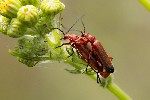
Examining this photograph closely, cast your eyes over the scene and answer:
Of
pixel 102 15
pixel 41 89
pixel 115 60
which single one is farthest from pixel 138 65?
pixel 41 89

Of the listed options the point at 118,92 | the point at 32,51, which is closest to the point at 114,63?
the point at 118,92

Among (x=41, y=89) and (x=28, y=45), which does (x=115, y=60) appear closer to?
(x=41, y=89)

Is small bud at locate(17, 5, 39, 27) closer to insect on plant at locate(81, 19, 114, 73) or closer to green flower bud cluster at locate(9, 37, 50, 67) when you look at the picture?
green flower bud cluster at locate(9, 37, 50, 67)

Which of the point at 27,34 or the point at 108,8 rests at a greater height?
the point at 108,8

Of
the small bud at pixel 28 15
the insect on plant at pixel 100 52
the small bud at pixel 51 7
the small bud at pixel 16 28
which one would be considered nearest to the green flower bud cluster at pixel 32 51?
the small bud at pixel 16 28

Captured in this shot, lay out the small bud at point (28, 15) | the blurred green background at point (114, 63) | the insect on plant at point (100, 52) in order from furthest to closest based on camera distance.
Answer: the blurred green background at point (114, 63) < the insect on plant at point (100, 52) < the small bud at point (28, 15)

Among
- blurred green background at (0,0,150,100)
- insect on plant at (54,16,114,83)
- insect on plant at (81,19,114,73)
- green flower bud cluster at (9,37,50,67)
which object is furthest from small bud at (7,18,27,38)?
blurred green background at (0,0,150,100)

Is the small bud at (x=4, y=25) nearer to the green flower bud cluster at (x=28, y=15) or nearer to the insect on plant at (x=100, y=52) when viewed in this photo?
the green flower bud cluster at (x=28, y=15)
